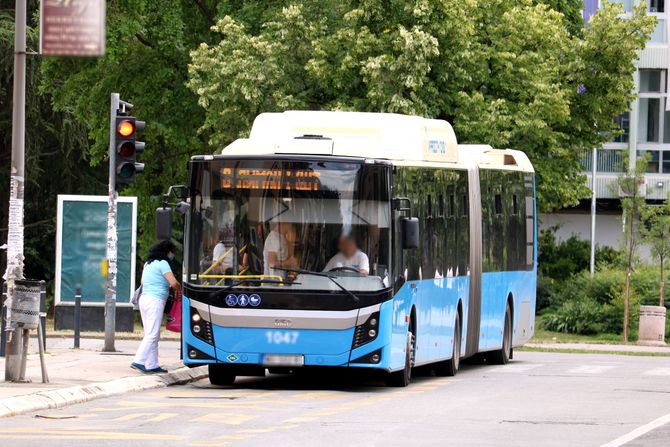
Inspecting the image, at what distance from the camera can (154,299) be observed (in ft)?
70.4

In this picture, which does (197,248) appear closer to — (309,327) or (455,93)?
(309,327)

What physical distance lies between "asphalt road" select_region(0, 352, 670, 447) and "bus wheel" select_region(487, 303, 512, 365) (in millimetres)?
4381

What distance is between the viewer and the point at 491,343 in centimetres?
2670

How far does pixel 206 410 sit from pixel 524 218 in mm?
13257

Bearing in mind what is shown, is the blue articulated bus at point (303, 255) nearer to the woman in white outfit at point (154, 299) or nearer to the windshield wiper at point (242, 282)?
the windshield wiper at point (242, 282)

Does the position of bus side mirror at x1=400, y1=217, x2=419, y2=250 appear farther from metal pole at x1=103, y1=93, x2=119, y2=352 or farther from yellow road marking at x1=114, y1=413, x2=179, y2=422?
metal pole at x1=103, y1=93, x2=119, y2=352

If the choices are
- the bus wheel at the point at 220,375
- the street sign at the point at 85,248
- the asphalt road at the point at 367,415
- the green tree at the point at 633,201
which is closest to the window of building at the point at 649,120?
the green tree at the point at 633,201

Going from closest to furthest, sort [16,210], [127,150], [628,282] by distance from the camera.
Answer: [16,210]
[127,150]
[628,282]

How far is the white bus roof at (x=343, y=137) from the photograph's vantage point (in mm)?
20625

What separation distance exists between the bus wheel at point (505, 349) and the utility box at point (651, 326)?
1367 centimetres

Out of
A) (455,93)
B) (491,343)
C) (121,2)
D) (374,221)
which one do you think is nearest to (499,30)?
(455,93)

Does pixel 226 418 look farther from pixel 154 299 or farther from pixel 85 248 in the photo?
pixel 85 248

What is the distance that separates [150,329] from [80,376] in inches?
65.7

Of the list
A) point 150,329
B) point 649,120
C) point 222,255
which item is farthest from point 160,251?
point 649,120
